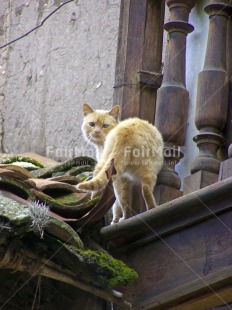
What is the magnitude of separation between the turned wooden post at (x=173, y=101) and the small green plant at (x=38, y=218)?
3.66 ft

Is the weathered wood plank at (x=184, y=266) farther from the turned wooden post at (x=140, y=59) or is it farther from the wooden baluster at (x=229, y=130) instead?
the turned wooden post at (x=140, y=59)

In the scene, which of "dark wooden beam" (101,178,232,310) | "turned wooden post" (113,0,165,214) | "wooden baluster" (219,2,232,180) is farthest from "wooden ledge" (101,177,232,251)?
"turned wooden post" (113,0,165,214)

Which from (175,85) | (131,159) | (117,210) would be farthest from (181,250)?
(175,85)

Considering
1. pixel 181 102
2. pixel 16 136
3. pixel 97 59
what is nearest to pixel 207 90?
pixel 181 102

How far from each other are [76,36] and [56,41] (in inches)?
9.3

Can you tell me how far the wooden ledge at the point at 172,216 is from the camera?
17.3 feet

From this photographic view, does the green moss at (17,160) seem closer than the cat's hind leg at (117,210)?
No

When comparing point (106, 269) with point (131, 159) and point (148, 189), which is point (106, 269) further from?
point (131, 159)

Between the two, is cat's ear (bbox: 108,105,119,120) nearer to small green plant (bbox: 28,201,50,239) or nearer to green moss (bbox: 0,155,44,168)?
green moss (bbox: 0,155,44,168)

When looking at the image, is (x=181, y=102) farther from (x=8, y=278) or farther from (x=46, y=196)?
(x=8, y=278)

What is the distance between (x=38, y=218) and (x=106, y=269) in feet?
1.73

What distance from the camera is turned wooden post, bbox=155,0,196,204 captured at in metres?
6.01

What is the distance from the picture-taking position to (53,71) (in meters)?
8.57

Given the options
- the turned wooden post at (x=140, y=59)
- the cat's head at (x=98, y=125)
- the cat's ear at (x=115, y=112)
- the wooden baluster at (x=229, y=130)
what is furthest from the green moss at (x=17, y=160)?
the wooden baluster at (x=229, y=130)
